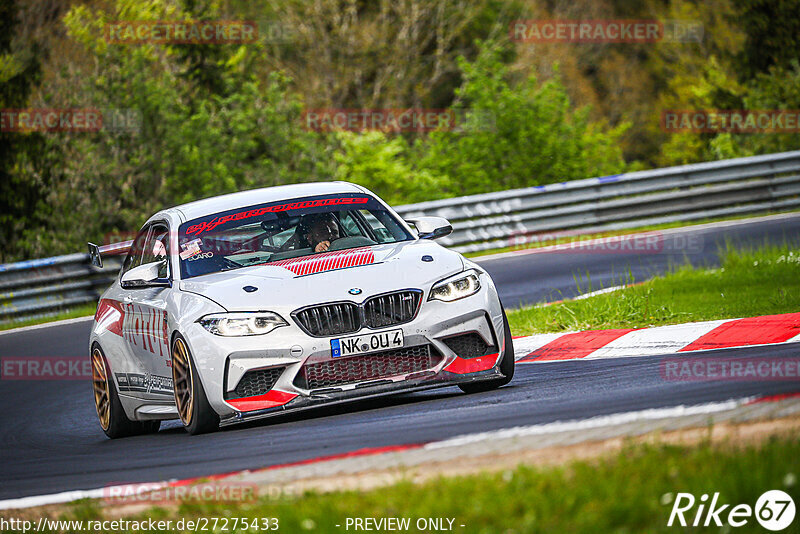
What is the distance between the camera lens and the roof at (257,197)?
8672 millimetres

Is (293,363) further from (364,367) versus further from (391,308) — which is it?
(391,308)

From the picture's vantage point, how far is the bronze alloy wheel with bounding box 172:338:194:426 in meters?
7.39

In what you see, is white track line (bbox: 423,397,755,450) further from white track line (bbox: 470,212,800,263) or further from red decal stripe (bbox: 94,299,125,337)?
white track line (bbox: 470,212,800,263)

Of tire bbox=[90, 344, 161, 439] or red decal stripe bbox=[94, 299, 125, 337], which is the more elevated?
red decal stripe bbox=[94, 299, 125, 337]

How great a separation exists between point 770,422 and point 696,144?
1442 inches

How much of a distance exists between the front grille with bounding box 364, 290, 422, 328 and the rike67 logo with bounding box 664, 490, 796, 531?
3.55 meters

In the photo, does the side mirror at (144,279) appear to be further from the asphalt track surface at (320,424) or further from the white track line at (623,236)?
the white track line at (623,236)

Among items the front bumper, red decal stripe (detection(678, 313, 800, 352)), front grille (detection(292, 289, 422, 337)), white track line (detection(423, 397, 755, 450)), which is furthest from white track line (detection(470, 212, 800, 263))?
white track line (detection(423, 397, 755, 450))

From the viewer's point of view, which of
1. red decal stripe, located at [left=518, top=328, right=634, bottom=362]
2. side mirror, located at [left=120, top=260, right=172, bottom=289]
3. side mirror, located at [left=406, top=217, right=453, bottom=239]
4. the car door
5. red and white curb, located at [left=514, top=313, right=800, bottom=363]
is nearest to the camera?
the car door

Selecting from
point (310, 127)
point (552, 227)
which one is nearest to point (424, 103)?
point (310, 127)

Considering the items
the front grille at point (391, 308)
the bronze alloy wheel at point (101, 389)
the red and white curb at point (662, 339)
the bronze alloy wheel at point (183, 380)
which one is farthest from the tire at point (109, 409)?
the red and white curb at point (662, 339)

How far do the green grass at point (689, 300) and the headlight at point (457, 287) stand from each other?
2.61 meters

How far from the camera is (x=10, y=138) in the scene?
2148cm

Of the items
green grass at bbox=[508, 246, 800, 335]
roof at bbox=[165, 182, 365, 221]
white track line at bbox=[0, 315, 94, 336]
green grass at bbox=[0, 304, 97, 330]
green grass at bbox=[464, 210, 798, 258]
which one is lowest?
green grass at bbox=[464, 210, 798, 258]
